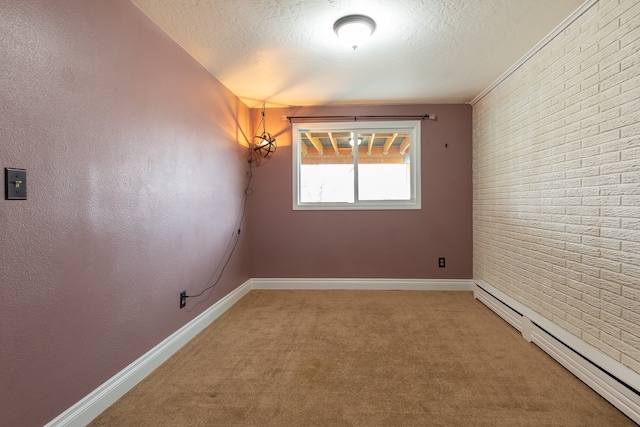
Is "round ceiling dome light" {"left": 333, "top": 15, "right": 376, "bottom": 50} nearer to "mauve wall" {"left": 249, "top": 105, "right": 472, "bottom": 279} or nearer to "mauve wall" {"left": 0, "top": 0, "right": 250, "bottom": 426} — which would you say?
"mauve wall" {"left": 0, "top": 0, "right": 250, "bottom": 426}

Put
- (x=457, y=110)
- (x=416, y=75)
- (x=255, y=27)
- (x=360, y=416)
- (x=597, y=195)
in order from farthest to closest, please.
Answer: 1. (x=457, y=110)
2. (x=416, y=75)
3. (x=255, y=27)
4. (x=597, y=195)
5. (x=360, y=416)

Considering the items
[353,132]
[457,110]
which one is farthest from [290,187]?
[457,110]

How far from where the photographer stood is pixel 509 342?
2.28m

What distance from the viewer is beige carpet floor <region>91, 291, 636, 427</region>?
149cm

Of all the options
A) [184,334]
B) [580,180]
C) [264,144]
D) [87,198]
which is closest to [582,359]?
[580,180]

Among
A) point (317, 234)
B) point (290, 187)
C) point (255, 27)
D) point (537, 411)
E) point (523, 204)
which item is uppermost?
point (255, 27)

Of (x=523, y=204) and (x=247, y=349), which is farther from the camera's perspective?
(x=523, y=204)

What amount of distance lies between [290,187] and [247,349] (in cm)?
211

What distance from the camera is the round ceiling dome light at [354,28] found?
192cm

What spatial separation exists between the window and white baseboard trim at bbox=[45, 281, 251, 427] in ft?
6.31

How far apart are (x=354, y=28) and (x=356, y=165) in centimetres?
200

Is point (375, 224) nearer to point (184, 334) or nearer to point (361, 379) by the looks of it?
point (361, 379)

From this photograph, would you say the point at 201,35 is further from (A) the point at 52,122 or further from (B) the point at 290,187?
(B) the point at 290,187

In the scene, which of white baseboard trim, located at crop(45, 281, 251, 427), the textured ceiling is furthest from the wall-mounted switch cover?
the textured ceiling
